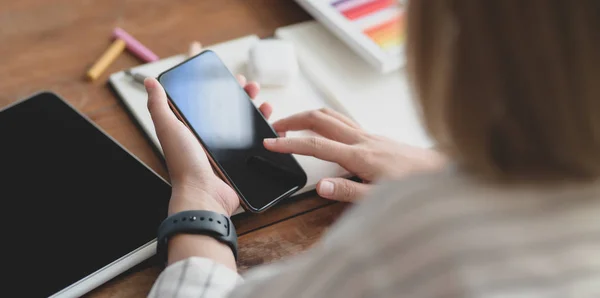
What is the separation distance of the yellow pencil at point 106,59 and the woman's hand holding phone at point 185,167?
163 mm

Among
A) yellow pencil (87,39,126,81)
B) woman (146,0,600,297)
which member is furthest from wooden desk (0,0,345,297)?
woman (146,0,600,297)

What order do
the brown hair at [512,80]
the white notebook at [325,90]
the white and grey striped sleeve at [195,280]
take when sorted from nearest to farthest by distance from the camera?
1. the brown hair at [512,80]
2. the white and grey striped sleeve at [195,280]
3. the white notebook at [325,90]

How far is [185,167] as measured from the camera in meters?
0.70

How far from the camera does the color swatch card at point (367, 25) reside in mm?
892

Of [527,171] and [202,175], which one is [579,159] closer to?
Answer: [527,171]

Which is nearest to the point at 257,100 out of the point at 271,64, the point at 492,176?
the point at 271,64

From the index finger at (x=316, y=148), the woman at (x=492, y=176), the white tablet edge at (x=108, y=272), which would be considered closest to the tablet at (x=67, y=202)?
the white tablet edge at (x=108, y=272)

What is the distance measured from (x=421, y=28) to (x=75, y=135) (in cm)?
50

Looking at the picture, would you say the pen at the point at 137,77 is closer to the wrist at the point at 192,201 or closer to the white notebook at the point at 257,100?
the white notebook at the point at 257,100

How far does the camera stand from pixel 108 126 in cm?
81

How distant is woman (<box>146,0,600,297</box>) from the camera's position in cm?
33

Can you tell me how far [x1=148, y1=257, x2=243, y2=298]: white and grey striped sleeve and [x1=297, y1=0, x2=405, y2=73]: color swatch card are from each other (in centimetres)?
39

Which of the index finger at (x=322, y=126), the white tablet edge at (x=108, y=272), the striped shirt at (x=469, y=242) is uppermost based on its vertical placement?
the striped shirt at (x=469, y=242)

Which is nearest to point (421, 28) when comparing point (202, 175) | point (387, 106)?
point (202, 175)
